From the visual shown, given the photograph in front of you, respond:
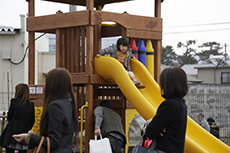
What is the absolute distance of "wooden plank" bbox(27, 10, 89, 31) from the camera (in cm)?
764

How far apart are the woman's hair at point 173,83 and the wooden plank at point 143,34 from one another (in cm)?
455

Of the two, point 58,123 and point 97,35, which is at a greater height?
point 97,35

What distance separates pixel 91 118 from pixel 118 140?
1.19 m

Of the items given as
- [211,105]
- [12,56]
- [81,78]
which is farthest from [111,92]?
[211,105]

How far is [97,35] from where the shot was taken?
29.1 ft

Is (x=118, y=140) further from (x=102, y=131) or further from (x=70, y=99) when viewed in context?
(x=70, y=99)

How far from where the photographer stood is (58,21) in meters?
8.03

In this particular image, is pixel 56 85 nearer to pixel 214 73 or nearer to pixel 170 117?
pixel 170 117

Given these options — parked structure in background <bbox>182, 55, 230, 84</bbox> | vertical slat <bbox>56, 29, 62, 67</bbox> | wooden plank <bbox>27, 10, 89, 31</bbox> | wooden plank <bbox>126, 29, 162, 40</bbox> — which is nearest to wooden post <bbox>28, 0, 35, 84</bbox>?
wooden plank <bbox>27, 10, 89, 31</bbox>

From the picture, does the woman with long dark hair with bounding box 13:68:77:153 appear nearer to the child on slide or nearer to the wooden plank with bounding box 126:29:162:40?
the child on slide

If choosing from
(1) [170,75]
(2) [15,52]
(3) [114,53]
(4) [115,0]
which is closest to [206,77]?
(2) [15,52]

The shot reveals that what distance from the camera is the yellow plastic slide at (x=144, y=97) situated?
622cm

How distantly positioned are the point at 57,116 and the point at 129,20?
5.06 m

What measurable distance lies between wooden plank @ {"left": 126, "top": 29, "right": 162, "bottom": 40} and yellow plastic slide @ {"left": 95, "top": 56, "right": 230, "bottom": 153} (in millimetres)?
557
